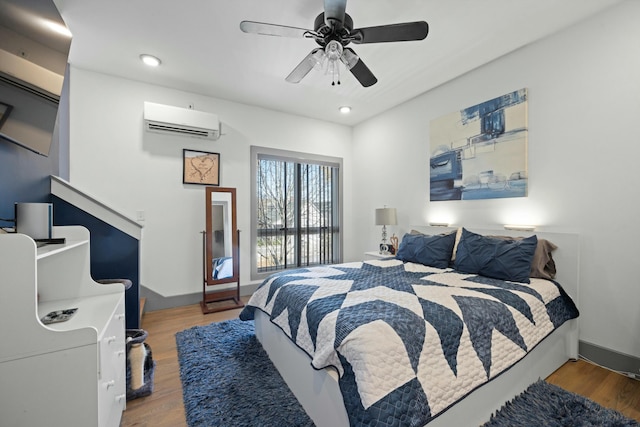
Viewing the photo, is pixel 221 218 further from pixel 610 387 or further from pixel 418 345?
pixel 610 387

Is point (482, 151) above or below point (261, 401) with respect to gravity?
above

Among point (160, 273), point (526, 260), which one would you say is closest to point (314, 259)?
point (160, 273)

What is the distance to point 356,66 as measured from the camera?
6.73 feet

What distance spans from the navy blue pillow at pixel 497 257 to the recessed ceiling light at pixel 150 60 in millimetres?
3512

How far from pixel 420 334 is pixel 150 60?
3.35 m

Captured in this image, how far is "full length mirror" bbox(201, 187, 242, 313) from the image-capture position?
3.32 meters

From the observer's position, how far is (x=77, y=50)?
8.25 ft

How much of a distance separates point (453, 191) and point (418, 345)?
228 centimetres

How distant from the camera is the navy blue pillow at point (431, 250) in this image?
2.61 m

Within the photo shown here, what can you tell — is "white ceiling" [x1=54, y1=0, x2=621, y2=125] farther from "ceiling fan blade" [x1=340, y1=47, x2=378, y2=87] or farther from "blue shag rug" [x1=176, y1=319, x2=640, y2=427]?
"blue shag rug" [x1=176, y1=319, x2=640, y2=427]

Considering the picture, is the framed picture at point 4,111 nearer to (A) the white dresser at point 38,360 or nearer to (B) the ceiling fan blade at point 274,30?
(A) the white dresser at point 38,360

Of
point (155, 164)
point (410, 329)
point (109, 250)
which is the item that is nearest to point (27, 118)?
point (109, 250)

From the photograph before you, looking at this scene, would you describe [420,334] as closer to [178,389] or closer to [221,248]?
[178,389]

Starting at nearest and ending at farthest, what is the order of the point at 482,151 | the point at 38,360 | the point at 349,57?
1. the point at 38,360
2. the point at 349,57
3. the point at 482,151
